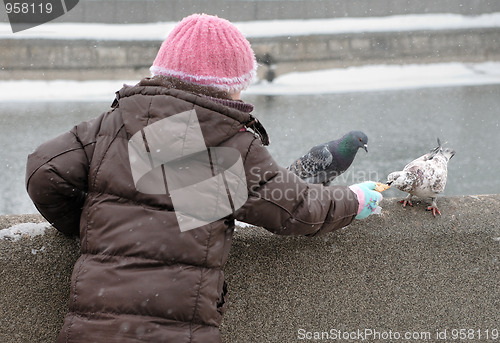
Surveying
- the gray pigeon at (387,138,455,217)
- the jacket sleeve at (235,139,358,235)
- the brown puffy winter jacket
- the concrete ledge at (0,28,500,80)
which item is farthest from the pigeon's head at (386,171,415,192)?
the concrete ledge at (0,28,500,80)

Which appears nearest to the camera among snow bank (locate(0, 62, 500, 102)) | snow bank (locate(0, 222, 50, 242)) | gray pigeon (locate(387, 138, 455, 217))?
snow bank (locate(0, 222, 50, 242))

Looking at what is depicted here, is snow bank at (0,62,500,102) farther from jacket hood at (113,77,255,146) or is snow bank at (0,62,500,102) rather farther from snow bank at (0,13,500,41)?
jacket hood at (113,77,255,146)

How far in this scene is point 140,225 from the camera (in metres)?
1.60

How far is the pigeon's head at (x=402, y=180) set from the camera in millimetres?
2521

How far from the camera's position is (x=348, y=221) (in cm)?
195

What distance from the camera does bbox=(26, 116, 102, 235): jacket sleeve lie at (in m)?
1.67

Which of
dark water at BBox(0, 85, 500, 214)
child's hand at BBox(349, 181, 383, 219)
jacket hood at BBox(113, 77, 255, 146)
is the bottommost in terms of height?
dark water at BBox(0, 85, 500, 214)

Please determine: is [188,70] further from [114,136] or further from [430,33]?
[430,33]

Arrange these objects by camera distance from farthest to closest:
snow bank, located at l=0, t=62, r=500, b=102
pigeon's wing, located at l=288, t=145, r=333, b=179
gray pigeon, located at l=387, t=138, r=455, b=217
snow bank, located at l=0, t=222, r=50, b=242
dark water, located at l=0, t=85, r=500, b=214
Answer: snow bank, located at l=0, t=62, r=500, b=102
dark water, located at l=0, t=85, r=500, b=214
pigeon's wing, located at l=288, t=145, r=333, b=179
gray pigeon, located at l=387, t=138, r=455, b=217
snow bank, located at l=0, t=222, r=50, b=242

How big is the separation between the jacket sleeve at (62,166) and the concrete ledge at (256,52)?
21.2 ft

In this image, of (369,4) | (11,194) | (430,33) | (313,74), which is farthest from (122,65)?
(430,33)

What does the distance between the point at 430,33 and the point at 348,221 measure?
7894mm

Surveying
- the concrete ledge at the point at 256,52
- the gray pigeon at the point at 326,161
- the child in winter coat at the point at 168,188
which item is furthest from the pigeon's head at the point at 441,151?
the concrete ledge at the point at 256,52

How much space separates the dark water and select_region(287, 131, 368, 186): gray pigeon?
1.55 meters
